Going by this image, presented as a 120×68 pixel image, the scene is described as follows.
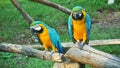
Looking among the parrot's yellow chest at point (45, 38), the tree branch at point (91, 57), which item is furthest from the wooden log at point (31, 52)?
the parrot's yellow chest at point (45, 38)

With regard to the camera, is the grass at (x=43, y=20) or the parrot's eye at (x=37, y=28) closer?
the parrot's eye at (x=37, y=28)

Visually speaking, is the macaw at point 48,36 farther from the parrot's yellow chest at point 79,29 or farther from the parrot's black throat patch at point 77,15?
the parrot's black throat patch at point 77,15

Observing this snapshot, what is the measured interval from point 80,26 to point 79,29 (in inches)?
2.0

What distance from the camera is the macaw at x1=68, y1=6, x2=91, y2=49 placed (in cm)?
377

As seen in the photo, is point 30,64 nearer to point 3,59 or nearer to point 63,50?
point 3,59

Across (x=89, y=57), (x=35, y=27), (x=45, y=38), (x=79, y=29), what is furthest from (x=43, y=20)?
(x=89, y=57)

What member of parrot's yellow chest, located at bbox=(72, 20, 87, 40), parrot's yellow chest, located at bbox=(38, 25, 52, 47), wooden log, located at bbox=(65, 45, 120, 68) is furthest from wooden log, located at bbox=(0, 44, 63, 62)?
parrot's yellow chest, located at bbox=(72, 20, 87, 40)

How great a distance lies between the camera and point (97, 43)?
5777 millimetres

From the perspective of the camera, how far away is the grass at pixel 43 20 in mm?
6117

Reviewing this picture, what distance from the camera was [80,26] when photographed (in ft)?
12.9

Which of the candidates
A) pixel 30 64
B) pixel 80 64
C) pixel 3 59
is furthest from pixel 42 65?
pixel 80 64

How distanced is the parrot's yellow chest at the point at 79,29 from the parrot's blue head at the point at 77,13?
0.12m

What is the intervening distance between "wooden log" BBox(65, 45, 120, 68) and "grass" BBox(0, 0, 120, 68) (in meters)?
2.71

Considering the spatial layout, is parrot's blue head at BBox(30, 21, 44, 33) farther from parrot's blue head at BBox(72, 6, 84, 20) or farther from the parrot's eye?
parrot's blue head at BBox(72, 6, 84, 20)
